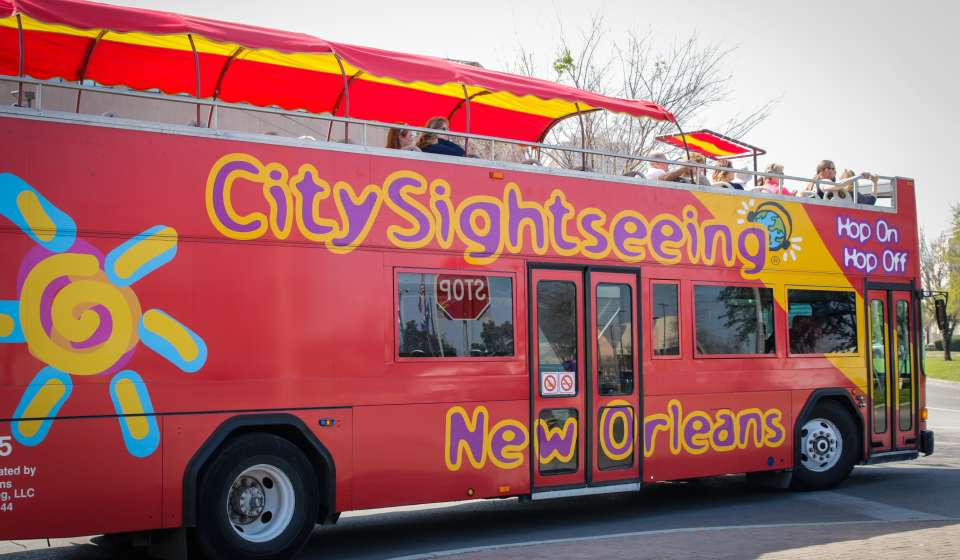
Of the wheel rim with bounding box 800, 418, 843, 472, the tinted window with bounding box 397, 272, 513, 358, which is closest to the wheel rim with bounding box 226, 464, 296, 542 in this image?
the tinted window with bounding box 397, 272, 513, 358

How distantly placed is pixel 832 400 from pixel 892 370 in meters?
1.25

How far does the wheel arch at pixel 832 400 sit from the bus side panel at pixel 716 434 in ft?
0.38

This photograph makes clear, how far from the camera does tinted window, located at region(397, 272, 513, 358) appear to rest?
930 centimetres

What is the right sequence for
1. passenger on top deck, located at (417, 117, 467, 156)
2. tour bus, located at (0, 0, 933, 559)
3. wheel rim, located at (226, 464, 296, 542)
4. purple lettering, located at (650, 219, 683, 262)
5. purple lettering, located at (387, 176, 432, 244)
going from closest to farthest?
tour bus, located at (0, 0, 933, 559) < wheel rim, located at (226, 464, 296, 542) < purple lettering, located at (387, 176, 432, 244) < passenger on top deck, located at (417, 117, 467, 156) < purple lettering, located at (650, 219, 683, 262)

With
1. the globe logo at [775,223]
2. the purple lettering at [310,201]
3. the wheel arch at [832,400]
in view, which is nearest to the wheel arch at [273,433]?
the purple lettering at [310,201]

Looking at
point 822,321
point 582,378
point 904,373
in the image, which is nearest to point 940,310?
point 904,373

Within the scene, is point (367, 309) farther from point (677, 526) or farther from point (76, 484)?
point (677, 526)

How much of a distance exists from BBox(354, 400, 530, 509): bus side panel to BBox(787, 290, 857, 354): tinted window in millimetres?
4371

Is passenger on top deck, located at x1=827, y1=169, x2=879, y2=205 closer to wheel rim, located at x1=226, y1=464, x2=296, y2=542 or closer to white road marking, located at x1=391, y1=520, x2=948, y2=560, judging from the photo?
white road marking, located at x1=391, y1=520, x2=948, y2=560

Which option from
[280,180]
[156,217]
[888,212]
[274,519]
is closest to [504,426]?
[274,519]

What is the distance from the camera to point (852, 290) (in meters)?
13.1

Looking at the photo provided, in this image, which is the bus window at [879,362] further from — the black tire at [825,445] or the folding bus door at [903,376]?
the black tire at [825,445]

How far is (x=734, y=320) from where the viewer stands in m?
11.9

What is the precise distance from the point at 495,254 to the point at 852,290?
575 cm
